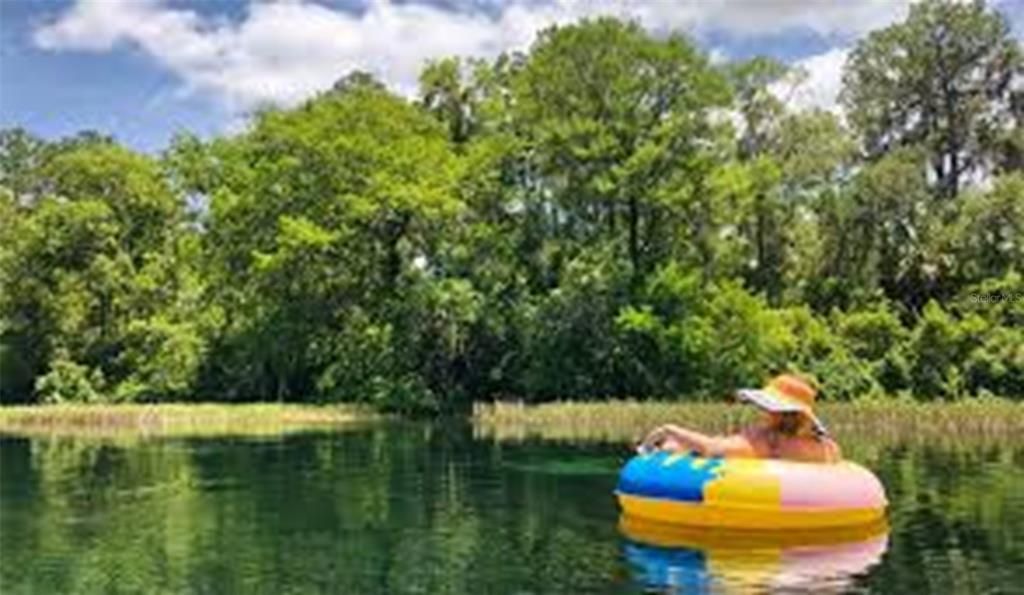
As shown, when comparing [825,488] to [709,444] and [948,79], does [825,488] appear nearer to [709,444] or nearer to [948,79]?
[709,444]

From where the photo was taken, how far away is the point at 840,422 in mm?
44250

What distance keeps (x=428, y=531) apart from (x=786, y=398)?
18.3 feet

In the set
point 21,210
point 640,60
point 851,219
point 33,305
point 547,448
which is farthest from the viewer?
point 21,210

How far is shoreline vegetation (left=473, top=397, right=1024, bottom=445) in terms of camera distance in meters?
42.2

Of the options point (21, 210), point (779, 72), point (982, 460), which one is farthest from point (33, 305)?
point (982, 460)

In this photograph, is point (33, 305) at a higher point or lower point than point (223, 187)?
lower

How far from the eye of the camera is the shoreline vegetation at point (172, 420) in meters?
52.3

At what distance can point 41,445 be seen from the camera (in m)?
45.4

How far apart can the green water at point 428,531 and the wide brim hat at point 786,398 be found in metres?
2.27

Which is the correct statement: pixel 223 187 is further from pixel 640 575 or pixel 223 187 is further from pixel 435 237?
pixel 640 575

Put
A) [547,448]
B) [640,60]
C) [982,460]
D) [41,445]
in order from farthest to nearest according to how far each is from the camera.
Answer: [640,60] → [41,445] → [547,448] → [982,460]

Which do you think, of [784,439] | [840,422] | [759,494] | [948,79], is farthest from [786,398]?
[948,79]

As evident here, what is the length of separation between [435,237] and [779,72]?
648 inches

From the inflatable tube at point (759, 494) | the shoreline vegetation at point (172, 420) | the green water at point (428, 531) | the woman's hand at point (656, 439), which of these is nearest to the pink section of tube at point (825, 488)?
the inflatable tube at point (759, 494)
